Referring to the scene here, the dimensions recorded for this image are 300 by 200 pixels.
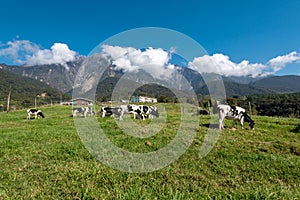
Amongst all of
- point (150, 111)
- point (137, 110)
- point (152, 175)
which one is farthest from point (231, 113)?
point (152, 175)

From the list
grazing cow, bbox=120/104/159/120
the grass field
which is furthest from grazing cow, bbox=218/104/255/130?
grazing cow, bbox=120/104/159/120

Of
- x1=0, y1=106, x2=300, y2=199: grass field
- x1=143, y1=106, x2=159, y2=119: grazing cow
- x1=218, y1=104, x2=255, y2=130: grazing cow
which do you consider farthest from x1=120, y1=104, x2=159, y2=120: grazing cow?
x1=0, y1=106, x2=300, y2=199: grass field

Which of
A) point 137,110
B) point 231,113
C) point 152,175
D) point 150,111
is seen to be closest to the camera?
point 152,175

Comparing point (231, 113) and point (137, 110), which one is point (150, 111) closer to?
point (137, 110)

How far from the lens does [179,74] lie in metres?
9.16

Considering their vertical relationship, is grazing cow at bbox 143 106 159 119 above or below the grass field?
above

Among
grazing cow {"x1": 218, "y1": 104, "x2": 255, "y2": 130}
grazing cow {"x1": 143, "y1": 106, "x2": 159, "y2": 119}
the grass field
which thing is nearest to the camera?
the grass field

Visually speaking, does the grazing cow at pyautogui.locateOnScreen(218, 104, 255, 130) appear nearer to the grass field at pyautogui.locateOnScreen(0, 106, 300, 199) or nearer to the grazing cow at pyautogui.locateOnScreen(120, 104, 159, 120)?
the grass field at pyautogui.locateOnScreen(0, 106, 300, 199)

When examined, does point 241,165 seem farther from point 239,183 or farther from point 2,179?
point 2,179

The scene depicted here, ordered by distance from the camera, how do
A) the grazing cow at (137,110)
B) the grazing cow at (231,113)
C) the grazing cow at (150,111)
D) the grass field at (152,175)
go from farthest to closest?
the grazing cow at (150,111)
the grazing cow at (137,110)
the grazing cow at (231,113)
the grass field at (152,175)

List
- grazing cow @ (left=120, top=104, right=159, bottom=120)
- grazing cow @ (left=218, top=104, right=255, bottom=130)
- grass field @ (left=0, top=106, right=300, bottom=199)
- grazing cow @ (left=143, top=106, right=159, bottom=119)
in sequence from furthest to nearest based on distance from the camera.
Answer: grazing cow @ (left=143, top=106, right=159, bottom=119) < grazing cow @ (left=120, top=104, right=159, bottom=120) < grazing cow @ (left=218, top=104, right=255, bottom=130) < grass field @ (left=0, top=106, right=300, bottom=199)

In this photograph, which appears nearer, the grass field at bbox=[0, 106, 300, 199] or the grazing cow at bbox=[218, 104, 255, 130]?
the grass field at bbox=[0, 106, 300, 199]

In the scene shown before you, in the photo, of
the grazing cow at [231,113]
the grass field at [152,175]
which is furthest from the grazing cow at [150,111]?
the grass field at [152,175]

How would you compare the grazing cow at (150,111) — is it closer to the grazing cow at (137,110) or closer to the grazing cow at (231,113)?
the grazing cow at (137,110)
